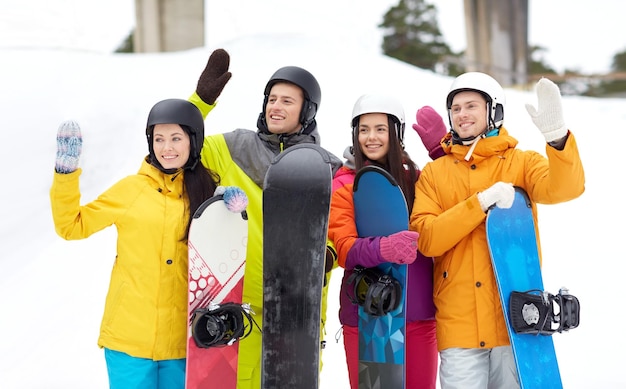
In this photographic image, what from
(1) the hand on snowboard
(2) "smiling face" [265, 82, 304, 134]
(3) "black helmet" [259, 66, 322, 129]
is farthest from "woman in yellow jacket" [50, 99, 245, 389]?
(3) "black helmet" [259, 66, 322, 129]

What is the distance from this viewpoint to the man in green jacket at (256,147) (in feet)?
10.1

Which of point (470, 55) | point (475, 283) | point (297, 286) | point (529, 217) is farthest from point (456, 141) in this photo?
point (470, 55)

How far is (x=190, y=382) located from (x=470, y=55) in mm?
21685

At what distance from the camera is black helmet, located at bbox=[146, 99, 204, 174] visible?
114 inches

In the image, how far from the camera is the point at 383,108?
3.10 meters

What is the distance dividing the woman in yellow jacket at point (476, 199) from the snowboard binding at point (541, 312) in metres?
0.09

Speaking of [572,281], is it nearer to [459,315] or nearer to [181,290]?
[459,315]

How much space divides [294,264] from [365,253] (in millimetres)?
381

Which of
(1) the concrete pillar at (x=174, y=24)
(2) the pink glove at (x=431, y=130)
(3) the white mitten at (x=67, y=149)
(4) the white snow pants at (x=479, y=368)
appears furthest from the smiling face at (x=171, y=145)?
(1) the concrete pillar at (x=174, y=24)

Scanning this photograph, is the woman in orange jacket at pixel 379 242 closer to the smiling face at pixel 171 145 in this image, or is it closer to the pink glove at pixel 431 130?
the pink glove at pixel 431 130

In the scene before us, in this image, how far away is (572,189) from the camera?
2.61 metres

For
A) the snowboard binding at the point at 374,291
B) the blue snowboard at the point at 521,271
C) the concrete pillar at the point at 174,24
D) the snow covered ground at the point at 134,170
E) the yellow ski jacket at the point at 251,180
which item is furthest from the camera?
the concrete pillar at the point at 174,24

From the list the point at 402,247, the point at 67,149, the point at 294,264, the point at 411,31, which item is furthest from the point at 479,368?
the point at 411,31

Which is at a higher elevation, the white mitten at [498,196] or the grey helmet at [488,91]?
the grey helmet at [488,91]
